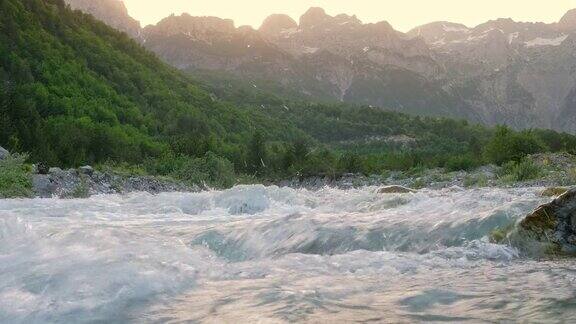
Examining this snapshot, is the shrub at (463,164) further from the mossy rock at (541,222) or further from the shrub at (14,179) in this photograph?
the mossy rock at (541,222)

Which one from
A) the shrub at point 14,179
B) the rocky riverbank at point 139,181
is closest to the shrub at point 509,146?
the rocky riverbank at point 139,181

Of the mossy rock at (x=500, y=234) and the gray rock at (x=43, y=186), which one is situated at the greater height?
the mossy rock at (x=500, y=234)

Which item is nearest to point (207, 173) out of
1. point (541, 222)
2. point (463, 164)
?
point (463, 164)

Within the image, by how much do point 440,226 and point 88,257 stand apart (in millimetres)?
5979

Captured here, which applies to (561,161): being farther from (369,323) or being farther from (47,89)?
(47,89)

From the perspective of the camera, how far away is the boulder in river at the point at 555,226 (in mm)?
7918

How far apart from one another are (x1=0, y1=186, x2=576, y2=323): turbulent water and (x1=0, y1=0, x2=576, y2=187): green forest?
21.9 meters

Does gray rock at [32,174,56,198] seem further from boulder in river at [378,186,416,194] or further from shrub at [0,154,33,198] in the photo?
boulder in river at [378,186,416,194]

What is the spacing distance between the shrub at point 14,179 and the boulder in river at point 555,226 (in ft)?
51.4

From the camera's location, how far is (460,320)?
477cm

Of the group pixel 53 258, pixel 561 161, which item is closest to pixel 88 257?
pixel 53 258

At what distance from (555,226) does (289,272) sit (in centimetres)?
417

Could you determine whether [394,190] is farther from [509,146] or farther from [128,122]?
[128,122]

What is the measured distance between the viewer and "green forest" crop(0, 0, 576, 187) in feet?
119
